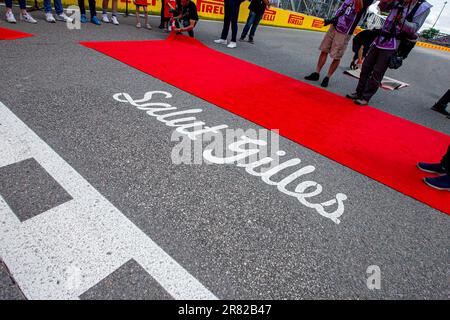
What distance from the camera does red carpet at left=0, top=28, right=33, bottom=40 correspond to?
4.52 metres

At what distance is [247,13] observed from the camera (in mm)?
13898

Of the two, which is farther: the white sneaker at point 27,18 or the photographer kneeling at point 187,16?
the photographer kneeling at point 187,16

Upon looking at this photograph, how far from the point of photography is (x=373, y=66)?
4234 millimetres

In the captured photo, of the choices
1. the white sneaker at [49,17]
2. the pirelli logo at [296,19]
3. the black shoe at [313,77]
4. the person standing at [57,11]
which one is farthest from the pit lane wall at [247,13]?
the white sneaker at [49,17]

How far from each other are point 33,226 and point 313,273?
62.9 inches

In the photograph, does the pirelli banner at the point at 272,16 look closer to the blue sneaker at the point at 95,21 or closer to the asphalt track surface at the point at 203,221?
the blue sneaker at the point at 95,21

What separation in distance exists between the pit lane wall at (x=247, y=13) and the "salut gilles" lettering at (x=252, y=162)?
5535 millimetres

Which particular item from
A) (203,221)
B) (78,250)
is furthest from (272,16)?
(78,250)

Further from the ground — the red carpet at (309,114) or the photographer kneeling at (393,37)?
the photographer kneeling at (393,37)

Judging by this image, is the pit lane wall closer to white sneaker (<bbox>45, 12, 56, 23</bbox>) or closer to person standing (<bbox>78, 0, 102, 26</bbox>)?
person standing (<bbox>78, 0, 102, 26</bbox>)

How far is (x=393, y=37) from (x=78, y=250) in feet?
15.1

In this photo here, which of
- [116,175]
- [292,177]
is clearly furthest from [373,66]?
[116,175]

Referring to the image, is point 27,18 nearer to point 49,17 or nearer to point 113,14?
point 49,17

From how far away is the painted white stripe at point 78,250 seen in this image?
1274 mm
